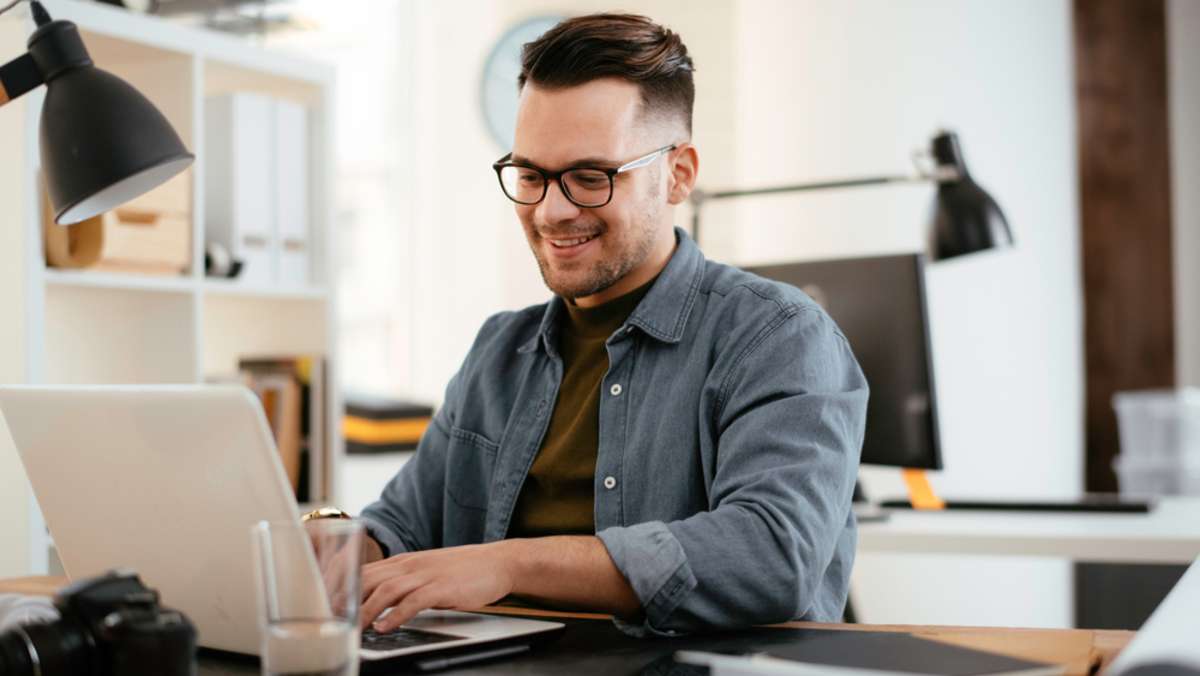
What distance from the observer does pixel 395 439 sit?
3594 millimetres

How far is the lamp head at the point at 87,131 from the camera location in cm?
119

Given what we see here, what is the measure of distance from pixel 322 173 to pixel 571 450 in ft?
4.53

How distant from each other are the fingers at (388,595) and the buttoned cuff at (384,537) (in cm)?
44

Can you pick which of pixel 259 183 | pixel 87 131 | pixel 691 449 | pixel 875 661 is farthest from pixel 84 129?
pixel 259 183

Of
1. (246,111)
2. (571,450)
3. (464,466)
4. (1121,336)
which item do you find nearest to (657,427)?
(571,450)

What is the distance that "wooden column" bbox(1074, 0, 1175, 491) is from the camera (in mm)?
4273

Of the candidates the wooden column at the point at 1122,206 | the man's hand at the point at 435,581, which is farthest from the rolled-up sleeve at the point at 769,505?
the wooden column at the point at 1122,206

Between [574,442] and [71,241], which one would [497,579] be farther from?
[71,241]

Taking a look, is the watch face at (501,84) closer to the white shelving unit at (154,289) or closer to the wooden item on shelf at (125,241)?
the white shelving unit at (154,289)

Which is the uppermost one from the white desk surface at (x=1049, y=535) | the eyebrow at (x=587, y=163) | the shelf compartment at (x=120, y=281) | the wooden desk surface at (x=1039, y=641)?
the eyebrow at (x=587, y=163)

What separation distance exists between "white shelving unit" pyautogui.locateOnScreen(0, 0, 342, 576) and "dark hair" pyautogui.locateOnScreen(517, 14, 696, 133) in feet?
3.20

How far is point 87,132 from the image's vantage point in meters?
1.20

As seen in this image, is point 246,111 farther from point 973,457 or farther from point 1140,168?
point 1140,168

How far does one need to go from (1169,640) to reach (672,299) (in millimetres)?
819
